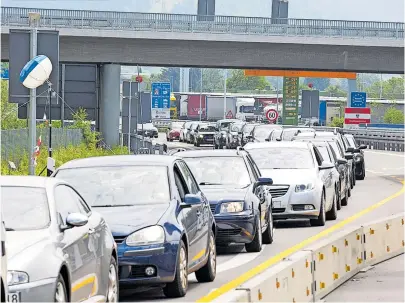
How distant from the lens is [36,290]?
383 inches

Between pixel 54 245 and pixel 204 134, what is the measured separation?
8668 centimetres

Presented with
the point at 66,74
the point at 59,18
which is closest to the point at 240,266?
the point at 66,74

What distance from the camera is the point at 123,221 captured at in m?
14.7

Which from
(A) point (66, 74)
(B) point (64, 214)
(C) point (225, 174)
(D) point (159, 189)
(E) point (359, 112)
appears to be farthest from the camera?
(E) point (359, 112)

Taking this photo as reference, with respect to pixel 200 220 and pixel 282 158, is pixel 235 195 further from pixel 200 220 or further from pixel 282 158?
pixel 282 158

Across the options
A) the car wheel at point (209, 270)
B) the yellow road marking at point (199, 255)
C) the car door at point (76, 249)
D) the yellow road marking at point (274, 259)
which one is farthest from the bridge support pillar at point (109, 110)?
the car door at point (76, 249)

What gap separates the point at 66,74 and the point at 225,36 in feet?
37.1

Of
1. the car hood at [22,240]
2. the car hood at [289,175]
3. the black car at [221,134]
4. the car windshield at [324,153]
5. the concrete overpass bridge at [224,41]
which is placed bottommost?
the black car at [221,134]

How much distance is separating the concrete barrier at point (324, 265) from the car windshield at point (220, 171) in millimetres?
2325

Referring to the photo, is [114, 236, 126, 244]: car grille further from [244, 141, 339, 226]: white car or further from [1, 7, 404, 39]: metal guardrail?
[1, 7, 404, 39]: metal guardrail

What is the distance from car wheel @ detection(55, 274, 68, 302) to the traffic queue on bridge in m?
0.01

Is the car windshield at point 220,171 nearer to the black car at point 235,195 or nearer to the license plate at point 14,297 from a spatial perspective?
the black car at point 235,195

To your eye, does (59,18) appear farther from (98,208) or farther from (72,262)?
(72,262)

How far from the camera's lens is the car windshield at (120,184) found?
15555 mm
